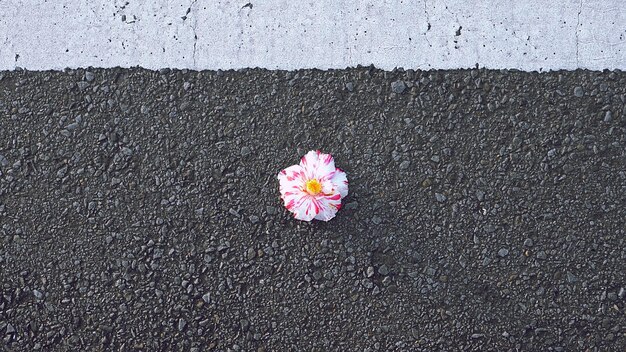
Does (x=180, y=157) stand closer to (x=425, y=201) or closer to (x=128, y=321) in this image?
(x=128, y=321)

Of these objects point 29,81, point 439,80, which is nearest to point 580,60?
point 439,80

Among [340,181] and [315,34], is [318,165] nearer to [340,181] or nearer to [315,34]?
[340,181]

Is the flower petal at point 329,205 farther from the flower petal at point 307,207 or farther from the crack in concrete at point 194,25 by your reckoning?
the crack in concrete at point 194,25

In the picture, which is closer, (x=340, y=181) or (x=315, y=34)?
(x=340, y=181)

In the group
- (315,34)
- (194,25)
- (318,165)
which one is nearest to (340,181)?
(318,165)

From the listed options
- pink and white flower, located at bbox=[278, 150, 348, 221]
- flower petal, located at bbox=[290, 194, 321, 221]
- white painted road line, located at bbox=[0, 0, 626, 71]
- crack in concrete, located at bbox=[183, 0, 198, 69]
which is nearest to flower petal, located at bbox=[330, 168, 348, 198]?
pink and white flower, located at bbox=[278, 150, 348, 221]

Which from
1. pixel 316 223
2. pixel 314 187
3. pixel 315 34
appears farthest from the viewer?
pixel 315 34
